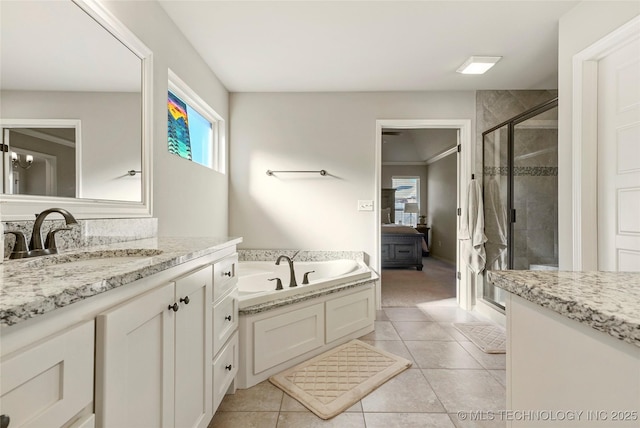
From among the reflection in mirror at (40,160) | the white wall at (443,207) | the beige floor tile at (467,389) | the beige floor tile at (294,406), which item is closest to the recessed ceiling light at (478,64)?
the beige floor tile at (467,389)

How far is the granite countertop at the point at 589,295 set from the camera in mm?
507

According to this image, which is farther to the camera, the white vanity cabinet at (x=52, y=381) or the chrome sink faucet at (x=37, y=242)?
the chrome sink faucet at (x=37, y=242)

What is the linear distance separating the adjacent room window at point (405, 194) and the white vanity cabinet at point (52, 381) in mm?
8119

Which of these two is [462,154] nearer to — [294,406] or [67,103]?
[294,406]

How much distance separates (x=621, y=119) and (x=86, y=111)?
9.10 ft

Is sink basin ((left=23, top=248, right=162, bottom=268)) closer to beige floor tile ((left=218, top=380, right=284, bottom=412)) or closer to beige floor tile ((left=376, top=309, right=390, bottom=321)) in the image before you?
beige floor tile ((left=218, top=380, right=284, bottom=412))

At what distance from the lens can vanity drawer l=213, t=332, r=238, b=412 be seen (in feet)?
4.74

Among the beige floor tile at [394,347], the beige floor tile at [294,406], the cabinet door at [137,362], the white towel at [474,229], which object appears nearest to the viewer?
the cabinet door at [137,362]

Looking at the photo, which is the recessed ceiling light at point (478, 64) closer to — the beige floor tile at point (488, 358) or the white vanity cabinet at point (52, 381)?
the beige floor tile at point (488, 358)

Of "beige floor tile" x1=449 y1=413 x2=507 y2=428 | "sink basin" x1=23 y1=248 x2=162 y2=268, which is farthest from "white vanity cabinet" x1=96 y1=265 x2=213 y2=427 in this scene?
"beige floor tile" x1=449 y1=413 x2=507 y2=428

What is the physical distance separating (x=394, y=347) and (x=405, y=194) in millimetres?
6409

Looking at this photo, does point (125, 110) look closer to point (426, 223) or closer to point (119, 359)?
point (119, 359)

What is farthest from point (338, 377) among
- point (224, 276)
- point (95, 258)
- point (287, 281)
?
point (95, 258)

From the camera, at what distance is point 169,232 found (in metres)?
2.10
